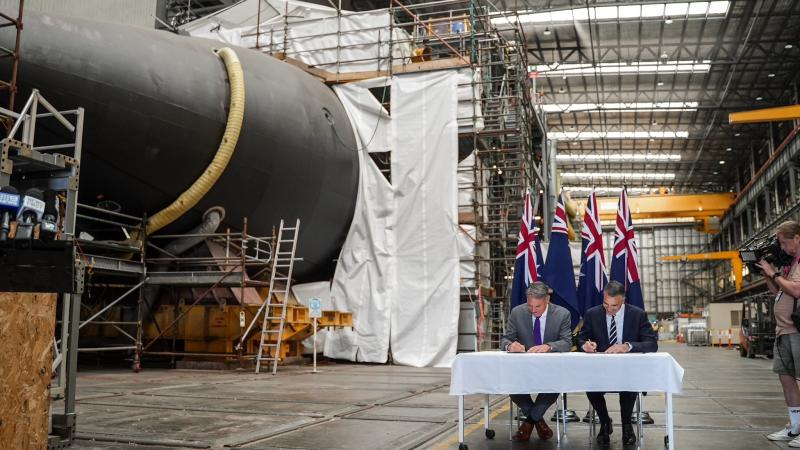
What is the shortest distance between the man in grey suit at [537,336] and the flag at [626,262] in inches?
63.8

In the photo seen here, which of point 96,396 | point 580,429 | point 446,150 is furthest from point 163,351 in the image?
point 580,429

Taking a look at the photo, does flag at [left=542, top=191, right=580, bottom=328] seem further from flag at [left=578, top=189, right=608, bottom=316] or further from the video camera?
the video camera

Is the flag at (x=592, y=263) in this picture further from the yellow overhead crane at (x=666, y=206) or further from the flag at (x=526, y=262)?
the yellow overhead crane at (x=666, y=206)

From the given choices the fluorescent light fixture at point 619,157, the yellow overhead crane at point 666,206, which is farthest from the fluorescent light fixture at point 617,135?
the fluorescent light fixture at point 619,157

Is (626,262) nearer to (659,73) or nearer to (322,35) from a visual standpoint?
(322,35)

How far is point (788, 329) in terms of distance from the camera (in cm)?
597

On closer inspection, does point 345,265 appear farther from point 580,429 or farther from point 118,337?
point 580,429

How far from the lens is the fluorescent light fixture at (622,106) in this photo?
36125 mm

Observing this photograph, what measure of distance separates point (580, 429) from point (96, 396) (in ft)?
19.8

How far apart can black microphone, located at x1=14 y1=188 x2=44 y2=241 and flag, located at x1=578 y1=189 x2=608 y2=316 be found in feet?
18.7

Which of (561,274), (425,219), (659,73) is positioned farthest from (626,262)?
(659,73)

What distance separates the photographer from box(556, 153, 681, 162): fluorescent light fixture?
45094 millimetres

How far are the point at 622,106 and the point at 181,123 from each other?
30.1 metres

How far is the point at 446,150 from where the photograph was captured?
659 inches
